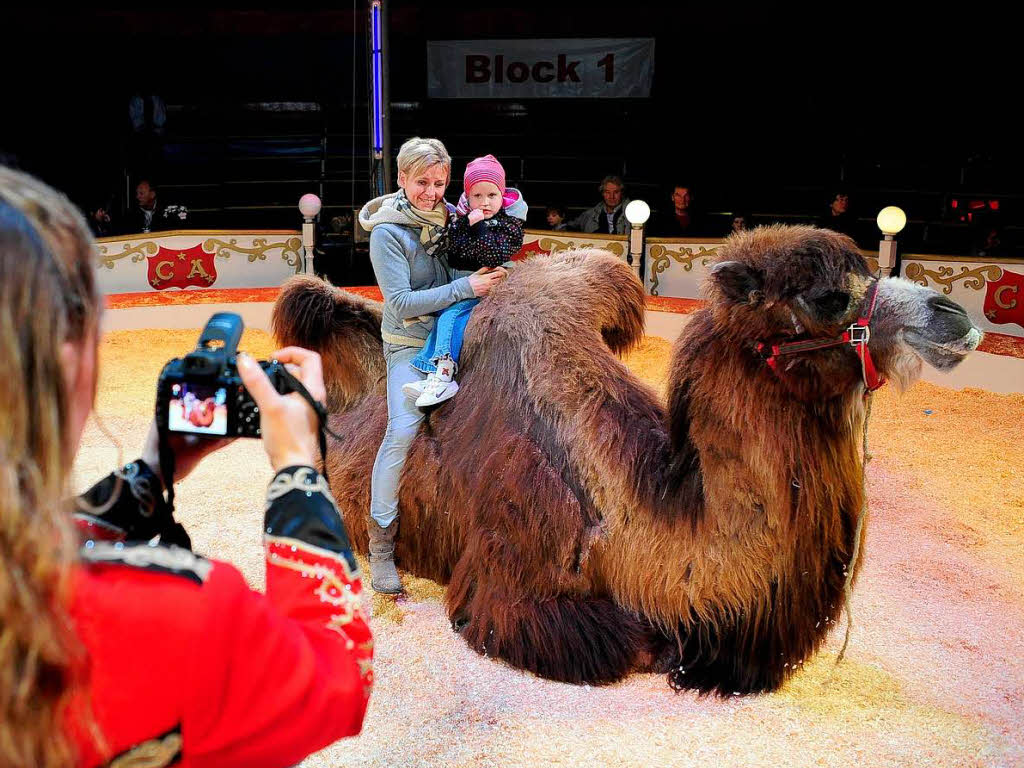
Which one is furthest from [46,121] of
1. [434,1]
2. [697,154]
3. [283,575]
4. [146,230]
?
[283,575]

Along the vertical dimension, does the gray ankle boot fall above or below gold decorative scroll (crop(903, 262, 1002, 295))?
below

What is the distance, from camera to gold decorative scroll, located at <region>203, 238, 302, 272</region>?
9391 mm

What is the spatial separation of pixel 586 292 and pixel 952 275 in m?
5.19

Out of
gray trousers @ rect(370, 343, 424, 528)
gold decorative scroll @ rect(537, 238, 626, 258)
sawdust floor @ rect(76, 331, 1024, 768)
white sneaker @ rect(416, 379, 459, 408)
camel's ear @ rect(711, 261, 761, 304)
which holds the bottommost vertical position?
sawdust floor @ rect(76, 331, 1024, 768)

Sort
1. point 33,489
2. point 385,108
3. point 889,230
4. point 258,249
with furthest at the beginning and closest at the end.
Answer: point 258,249 < point 385,108 < point 889,230 < point 33,489

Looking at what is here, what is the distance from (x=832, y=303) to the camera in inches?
103

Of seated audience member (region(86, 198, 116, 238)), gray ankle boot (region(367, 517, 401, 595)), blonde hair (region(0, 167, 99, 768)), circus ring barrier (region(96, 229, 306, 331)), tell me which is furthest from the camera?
seated audience member (region(86, 198, 116, 238))

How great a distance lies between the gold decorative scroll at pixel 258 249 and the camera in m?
9.39

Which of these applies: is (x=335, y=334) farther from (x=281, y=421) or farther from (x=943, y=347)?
(x=281, y=421)

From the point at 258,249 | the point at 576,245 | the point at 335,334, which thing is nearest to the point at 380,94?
the point at 258,249

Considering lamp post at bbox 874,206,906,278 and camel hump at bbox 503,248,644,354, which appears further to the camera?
lamp post at bbox 874,206,906,278

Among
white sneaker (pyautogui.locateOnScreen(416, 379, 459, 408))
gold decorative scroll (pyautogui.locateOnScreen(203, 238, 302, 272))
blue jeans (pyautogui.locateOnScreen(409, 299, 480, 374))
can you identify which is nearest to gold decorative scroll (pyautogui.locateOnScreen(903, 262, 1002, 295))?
blue jeans (pyautogui.locateOnScreen(409, 299, 480, 374))

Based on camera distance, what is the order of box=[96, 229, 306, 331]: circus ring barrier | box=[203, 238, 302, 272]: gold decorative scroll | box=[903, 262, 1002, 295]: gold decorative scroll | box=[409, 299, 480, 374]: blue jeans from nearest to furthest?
1. box=[409, 299, 480, 374]: blue jeans
2. box=[903, 262, 1002, 295]: gold decorative scroll
3. box=[96, 229, 306, 331]: circus ring barrier
4. box=[203, 238, 302, 272]: gold decorative scroll

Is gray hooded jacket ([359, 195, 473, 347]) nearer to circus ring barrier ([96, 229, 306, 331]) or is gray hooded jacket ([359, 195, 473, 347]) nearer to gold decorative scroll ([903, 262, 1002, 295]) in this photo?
gold decorative scroll ([903, 262, 1002, 295])
